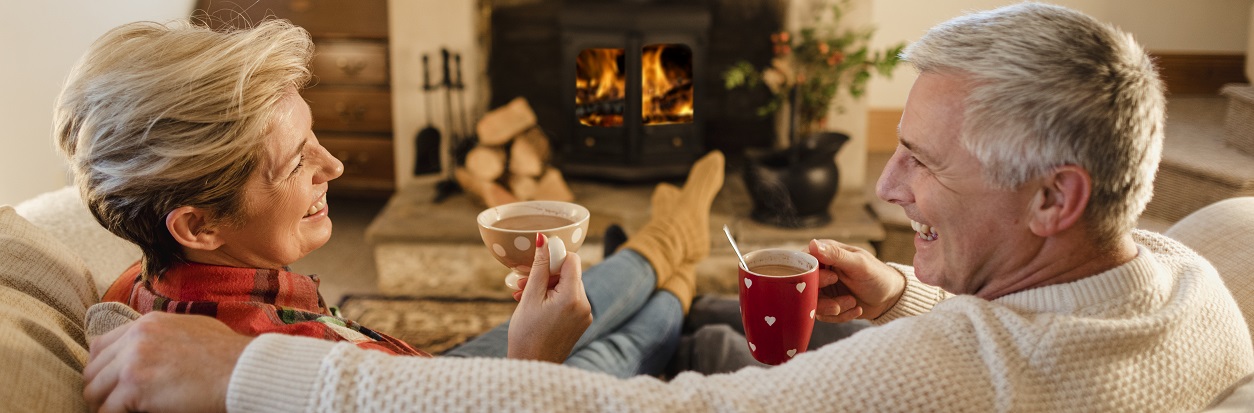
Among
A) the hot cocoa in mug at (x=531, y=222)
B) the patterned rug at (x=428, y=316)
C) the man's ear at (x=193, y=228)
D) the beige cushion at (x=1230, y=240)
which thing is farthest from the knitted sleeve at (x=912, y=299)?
the patterned rug at (x=428, y=316)

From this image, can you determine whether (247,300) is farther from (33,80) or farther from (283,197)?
(33,80)

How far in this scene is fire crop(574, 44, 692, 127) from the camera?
10.6 ft

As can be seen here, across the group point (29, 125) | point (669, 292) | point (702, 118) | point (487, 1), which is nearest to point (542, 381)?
point (669, 292)

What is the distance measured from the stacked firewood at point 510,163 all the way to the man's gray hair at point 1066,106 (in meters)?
2.33

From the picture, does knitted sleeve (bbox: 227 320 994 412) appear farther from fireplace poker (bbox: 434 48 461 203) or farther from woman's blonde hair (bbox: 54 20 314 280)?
fireplace poker (bbox: 434 48 461 203)

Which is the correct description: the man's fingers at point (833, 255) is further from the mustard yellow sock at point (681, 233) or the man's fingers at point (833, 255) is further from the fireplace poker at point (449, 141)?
the fireplace poker at point (449, 141)

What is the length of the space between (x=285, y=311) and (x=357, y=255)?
7.45ft

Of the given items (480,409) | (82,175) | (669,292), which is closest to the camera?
(480,409)

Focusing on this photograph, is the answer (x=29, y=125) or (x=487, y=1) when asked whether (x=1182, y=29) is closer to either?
(x=487, y=1)

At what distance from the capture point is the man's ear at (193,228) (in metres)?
1.09

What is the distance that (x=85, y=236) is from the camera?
147cm

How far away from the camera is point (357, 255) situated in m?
3.37

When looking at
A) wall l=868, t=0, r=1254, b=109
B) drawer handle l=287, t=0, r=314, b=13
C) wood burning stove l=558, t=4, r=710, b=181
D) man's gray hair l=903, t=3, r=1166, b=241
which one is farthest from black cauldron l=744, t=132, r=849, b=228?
man's gray hair l=903, t=3, r=1166, b=241

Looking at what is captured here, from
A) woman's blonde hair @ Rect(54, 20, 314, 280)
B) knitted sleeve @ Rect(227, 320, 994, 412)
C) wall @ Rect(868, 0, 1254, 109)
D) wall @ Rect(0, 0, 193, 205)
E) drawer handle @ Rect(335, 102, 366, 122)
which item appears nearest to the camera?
knitted sleeve @ Rect(227, 320, 994, 412)
